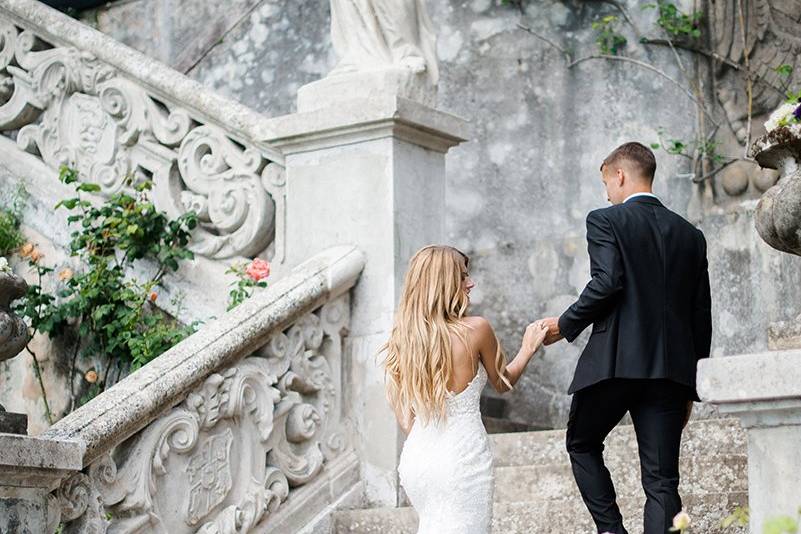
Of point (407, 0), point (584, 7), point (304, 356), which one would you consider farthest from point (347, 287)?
point (584, 7)

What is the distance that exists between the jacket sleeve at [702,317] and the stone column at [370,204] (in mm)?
1704

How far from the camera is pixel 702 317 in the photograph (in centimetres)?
530

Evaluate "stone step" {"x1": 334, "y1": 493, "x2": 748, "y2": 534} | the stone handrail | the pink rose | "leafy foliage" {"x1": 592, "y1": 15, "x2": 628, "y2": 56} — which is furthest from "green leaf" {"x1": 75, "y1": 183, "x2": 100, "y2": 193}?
"leafy foliage" {"x1": 592, "y1": 15, "x2": 628, "y2": 56}

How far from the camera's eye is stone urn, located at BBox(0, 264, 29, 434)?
16.8 feet

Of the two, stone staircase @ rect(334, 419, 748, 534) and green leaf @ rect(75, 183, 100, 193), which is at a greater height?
green leaf @ rect(75, 183, 100, 193)

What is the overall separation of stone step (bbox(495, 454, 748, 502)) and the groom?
2.54ft

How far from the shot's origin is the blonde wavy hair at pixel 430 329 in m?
4.92

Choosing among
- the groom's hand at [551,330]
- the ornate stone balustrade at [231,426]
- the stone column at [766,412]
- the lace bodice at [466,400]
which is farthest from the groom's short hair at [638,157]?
the ornate stone balustrade at [231,426]

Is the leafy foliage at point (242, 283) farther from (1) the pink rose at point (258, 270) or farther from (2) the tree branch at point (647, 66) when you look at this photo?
(2) the tree branch at point (647, 66)

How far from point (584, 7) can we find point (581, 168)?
39.2 inches

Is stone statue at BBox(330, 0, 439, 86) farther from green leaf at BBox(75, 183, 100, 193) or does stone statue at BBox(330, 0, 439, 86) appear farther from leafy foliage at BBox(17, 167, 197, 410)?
green leaf at BBox(75, 183, 100, 193)

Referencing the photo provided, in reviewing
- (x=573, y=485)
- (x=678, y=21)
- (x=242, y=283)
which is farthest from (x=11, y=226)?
(x=678, y=21)

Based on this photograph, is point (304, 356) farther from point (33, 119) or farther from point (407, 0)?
point (33, 119)

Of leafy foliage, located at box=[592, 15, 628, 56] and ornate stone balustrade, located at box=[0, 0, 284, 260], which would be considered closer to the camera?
ornate stone balustrade, located at box=[0, 0, 284, 260]
